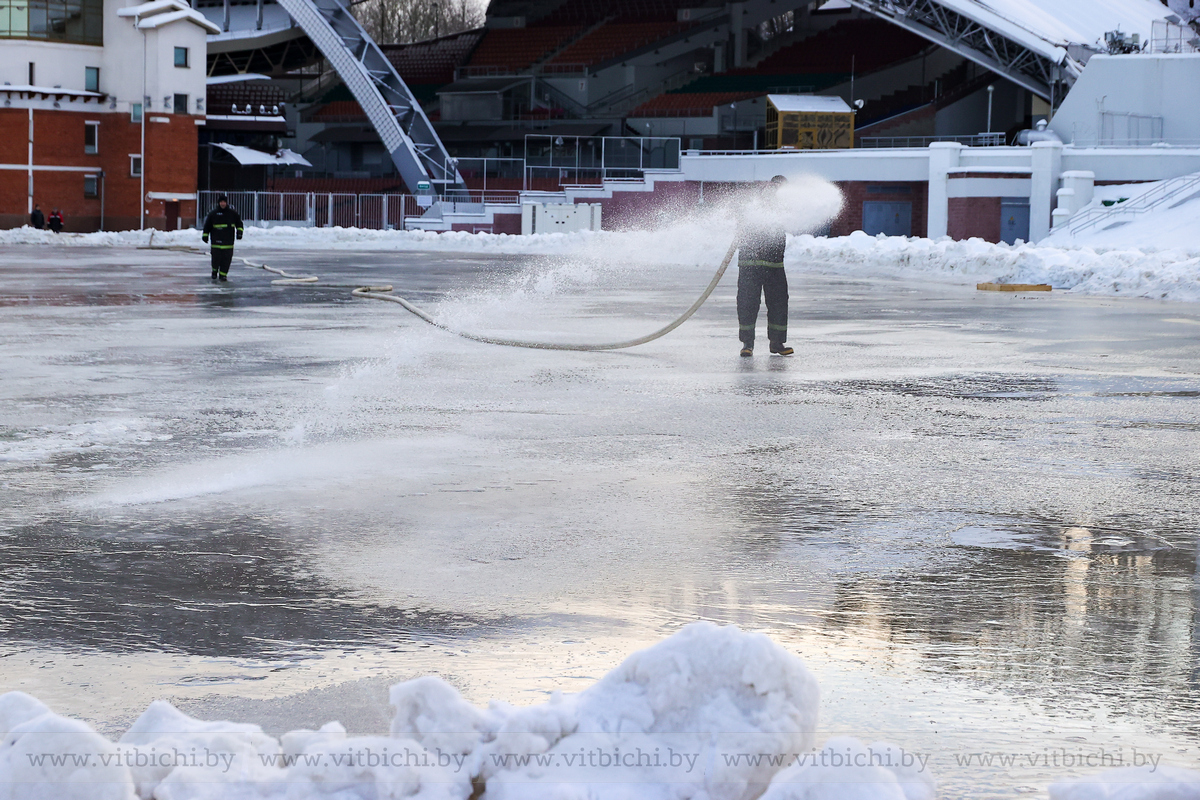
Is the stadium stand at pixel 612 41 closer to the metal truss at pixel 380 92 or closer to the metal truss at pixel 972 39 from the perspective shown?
the metal truss at pixel 380 92

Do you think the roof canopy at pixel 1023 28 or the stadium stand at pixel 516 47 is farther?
the stadium stand at pixel 516 47

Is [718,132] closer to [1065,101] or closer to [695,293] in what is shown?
[1065,101]

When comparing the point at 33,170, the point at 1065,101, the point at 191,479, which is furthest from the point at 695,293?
the point at 33,170

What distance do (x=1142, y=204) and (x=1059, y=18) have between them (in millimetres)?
17485

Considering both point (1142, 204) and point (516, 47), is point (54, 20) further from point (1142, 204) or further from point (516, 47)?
point (1142, 204)

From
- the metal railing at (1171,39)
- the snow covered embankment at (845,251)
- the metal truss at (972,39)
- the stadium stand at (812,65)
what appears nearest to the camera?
the snow covered embankment at (845,251)

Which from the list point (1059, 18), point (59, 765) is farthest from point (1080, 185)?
point (59, 765)

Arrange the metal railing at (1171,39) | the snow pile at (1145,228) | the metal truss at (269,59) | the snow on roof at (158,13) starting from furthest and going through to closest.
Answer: the metal truss at (269,59) < the snow on roof at (158,13) < the metal railing at (1171,39) < the snow pile at (1145,228)

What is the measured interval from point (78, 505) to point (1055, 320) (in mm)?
16297

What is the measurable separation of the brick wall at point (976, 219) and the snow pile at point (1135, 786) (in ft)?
142

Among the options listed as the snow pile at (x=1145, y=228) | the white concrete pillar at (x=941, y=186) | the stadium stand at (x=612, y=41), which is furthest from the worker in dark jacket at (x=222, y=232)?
the stadium stand at (x=612, y=41)

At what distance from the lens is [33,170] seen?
56.8 m

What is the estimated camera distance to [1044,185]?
44438 mm

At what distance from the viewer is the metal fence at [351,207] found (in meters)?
56.9
